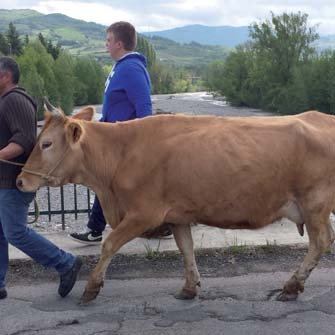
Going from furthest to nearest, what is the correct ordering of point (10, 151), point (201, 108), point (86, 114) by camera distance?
point (201, 108), point (86, 114), point (10, 151)

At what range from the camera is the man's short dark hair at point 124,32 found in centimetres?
586

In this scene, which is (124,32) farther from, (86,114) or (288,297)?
(288,297)

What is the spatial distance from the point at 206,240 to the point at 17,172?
2.37 metres

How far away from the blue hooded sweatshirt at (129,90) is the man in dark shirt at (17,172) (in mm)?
1119

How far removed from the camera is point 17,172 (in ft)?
16.3

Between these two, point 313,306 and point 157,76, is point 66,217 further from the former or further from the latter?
point 157,76

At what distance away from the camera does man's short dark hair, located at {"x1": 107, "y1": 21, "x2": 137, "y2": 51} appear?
5.86 m

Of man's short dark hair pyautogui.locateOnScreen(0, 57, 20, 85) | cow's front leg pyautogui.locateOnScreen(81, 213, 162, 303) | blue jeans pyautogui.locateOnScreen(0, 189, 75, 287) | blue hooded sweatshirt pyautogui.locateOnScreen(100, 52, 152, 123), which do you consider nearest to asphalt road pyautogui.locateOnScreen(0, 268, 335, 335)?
blue jeans pyautogui.locateOnScreen(0, 189, 75, 287)

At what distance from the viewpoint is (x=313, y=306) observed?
16.2 feet

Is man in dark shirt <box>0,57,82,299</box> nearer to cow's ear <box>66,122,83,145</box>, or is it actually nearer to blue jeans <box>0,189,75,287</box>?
blue jeans <box>0,189,75,287</box>

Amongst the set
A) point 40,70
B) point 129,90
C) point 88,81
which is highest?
point 129,90

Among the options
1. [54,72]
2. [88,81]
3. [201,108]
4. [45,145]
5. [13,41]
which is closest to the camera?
[45,145]

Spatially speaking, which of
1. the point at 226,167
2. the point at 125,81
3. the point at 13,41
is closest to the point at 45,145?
the point at 125,81

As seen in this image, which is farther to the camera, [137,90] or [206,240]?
[206,240]
